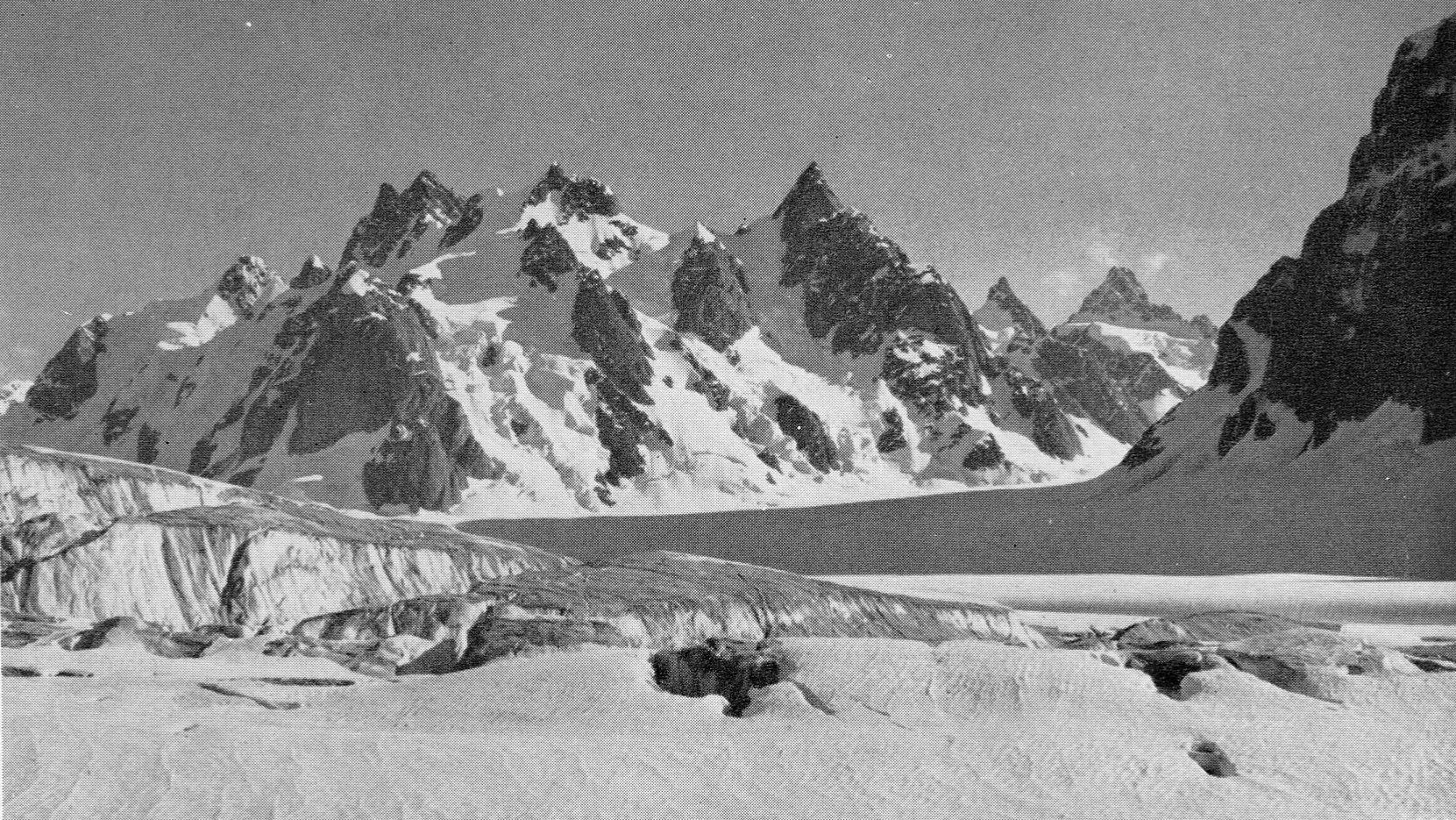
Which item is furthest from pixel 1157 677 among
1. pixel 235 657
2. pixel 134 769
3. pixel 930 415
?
pixel 930 415

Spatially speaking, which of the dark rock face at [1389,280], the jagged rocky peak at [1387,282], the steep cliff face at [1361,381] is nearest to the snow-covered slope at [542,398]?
the steep cliff face at [1361,381]

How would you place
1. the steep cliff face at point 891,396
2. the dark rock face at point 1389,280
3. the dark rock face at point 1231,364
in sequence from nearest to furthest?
the dark rock face at point 1389,280, the dark rock face at point 1231,364, the steep cliff face at point 891,396

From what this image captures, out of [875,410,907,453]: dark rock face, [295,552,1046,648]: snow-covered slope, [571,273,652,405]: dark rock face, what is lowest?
[295,552,1046,648]: snow-covered slope

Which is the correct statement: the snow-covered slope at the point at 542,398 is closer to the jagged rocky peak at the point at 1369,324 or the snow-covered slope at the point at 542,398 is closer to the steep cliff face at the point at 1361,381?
the steep cliff face at the point at 1361,381

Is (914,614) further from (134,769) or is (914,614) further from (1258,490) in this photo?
(1258,490)

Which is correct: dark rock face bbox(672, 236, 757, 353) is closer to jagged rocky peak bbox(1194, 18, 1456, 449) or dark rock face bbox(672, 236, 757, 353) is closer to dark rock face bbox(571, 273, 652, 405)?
dark rock face bbox(571, 273, 652, 405)

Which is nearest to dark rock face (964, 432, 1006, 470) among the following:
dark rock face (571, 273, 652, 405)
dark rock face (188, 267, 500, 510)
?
dark rock face (571, 273, 652, 405)
